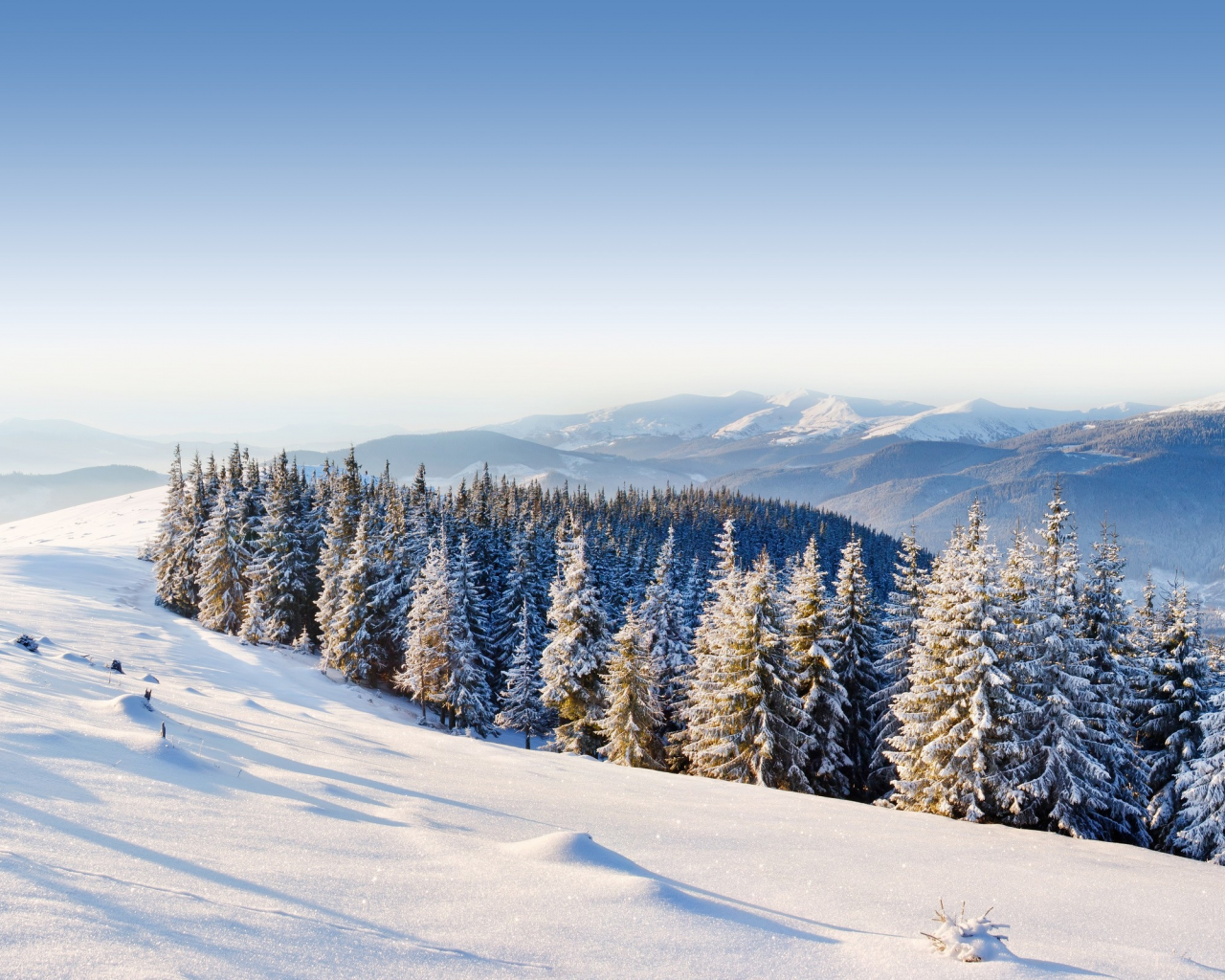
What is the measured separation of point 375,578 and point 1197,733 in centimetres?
4317

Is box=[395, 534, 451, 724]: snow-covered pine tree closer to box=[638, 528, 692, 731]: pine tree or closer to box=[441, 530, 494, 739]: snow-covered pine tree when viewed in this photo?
box=[441, 530, 494, 739]: snow-covered pine tree

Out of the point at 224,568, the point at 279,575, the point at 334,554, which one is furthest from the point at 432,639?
the point at 224,568

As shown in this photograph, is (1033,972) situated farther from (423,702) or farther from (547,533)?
(547,533)

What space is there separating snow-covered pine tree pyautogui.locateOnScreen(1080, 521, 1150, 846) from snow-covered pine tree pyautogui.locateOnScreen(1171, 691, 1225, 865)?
117cm

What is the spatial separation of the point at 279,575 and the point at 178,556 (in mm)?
13258

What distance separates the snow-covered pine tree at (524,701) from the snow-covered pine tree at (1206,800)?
2949 cm

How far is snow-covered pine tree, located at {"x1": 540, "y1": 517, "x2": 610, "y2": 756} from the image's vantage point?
33.8 m

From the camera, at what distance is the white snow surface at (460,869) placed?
18.9 ft

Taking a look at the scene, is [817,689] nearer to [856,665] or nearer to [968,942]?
[856,665]

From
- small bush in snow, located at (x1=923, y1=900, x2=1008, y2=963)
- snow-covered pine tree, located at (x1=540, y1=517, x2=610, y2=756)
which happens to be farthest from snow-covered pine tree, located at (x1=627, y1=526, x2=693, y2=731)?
small bush in snow, located at (x1=923, y1=900, x2=1008, y2=963)

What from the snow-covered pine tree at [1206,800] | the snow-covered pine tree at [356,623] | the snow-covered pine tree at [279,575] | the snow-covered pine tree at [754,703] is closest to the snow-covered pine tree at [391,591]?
the snow-covered pine tree at [356,623]

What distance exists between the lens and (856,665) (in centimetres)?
2973

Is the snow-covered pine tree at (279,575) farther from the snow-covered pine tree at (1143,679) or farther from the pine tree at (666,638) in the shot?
the snow-covered pine tree at (1143,679)

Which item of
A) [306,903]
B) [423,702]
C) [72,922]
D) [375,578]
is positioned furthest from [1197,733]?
[375,578]
